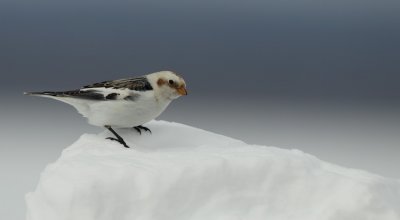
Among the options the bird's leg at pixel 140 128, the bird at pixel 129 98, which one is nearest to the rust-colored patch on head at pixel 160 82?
the bird at pixel 129 98

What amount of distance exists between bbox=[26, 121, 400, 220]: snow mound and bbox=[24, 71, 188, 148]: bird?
21cm

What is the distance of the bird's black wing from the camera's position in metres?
2.34

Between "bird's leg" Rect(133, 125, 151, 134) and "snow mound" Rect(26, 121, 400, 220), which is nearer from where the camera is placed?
"snow mound" Rect(26, 121, 400, 220)

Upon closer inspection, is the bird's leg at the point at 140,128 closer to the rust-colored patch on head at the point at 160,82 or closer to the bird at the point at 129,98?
the bird at the point at 129,98

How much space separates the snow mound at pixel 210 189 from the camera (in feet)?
6.40

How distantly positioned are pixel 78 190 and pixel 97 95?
52 centimetres

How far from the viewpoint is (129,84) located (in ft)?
7.77

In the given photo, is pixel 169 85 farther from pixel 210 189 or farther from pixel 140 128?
pixel 210 189

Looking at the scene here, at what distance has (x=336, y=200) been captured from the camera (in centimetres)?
198

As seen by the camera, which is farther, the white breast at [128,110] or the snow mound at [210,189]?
the white breast at [128,110]

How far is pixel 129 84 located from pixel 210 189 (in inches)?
21.7

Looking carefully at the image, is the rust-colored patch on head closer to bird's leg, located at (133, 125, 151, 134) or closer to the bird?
the bird

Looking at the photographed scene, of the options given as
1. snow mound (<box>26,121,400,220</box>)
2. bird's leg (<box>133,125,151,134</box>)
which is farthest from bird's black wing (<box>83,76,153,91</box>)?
snow mound (<box>26,121,400,220</box>)

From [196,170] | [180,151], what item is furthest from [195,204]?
[180,151]
